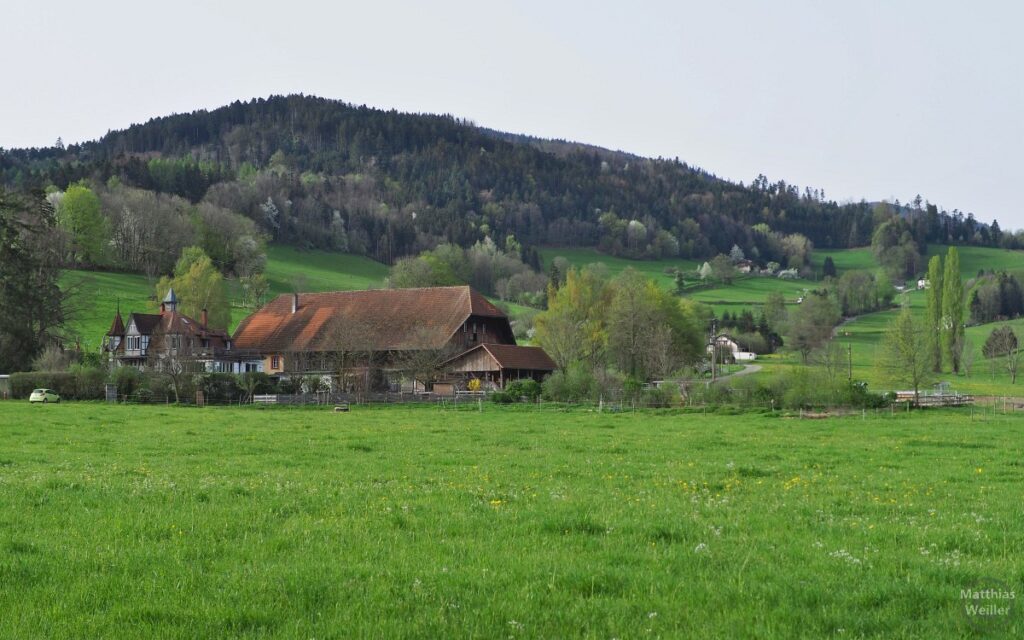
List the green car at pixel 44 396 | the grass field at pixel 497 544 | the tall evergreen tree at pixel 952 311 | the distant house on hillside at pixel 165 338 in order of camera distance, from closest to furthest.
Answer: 1. the grass field at pixel 497 544
2. the green car at pixel 44 396
3. the distant house on hillside at pixel 165 338
4. the tall evergreen tree at pixel 952 311

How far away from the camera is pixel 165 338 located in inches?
3150

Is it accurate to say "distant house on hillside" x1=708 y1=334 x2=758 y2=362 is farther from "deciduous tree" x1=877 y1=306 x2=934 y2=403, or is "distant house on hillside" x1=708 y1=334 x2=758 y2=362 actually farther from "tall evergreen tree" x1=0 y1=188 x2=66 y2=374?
"tall evergreen tree" x1=0 y1=188 x2=66 y2=374

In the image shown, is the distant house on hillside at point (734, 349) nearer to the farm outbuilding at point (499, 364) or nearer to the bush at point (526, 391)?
the farm outbuilding at point (499, 364)

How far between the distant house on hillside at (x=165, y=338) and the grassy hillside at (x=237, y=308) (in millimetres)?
3176

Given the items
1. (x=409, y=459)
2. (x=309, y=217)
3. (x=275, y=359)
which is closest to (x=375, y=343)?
(x=275, y=359)

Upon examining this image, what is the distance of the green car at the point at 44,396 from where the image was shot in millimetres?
51938

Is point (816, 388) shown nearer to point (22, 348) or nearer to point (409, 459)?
point (409, 459)

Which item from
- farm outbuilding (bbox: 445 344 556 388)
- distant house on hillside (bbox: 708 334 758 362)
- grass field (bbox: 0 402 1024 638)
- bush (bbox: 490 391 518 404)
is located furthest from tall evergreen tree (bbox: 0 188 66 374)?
distant house on hillside (bbox: 708 334 758 362)

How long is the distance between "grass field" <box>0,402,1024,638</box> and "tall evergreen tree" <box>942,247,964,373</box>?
89.3 metres

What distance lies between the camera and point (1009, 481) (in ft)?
56.3

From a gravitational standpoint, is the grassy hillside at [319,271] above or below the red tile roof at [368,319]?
above

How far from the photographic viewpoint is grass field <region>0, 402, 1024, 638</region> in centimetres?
741

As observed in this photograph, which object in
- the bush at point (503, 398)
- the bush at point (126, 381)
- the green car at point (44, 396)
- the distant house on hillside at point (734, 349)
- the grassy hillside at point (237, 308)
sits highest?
the grassy hillside at point (237, 308)

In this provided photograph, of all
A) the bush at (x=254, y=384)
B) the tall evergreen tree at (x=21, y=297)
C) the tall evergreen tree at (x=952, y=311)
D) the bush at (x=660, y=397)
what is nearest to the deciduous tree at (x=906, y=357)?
the bush at (x=660, y=397)
